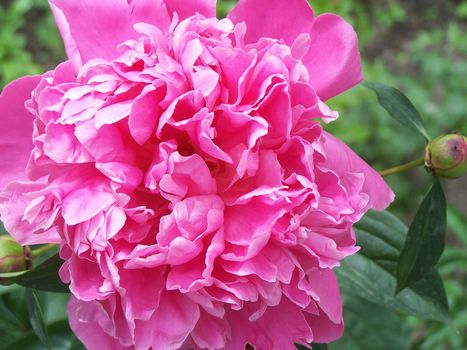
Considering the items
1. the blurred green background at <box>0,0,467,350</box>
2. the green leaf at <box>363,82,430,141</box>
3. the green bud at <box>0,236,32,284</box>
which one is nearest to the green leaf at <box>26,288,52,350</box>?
the green bud at <box>0,236,32,284</box>

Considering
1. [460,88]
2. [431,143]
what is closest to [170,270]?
[431,143]

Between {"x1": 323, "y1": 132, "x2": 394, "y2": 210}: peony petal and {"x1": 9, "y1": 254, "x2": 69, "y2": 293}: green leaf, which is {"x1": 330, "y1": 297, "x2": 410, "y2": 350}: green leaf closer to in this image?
{"x1": 323, "y1": 132, "x2": 394, "y2": 210}: peony petal

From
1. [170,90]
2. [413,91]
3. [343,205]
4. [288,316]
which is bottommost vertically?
[413,91]

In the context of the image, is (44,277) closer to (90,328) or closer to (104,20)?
(90,328)

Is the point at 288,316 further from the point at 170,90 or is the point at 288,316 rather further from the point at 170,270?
the point at 170,90

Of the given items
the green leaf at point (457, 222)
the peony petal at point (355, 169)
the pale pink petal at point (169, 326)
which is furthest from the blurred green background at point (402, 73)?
the pale pink petal at point (169, 326)

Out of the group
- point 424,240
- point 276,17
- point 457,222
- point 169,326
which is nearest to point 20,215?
point 169,326
